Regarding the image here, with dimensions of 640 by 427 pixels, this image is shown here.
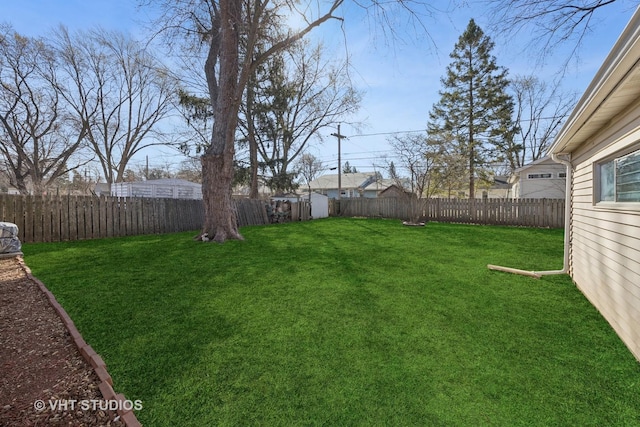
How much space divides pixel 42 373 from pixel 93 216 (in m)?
6.96

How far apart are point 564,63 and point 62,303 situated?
21.9ft

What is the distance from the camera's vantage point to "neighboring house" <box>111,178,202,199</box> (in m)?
14.5

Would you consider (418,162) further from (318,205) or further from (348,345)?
(348,345)

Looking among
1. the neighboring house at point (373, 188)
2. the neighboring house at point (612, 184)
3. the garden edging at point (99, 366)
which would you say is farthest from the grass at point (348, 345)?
the neighboring house at point (373, 188)

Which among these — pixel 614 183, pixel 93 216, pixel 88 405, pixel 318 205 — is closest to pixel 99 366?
pixel 88 405

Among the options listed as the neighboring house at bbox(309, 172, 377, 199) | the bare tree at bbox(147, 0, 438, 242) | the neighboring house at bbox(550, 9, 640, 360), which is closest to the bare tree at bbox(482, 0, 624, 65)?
the neighboring house at bbox(550, 9, 640, 360)

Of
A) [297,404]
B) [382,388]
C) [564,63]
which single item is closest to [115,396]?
[297,404]

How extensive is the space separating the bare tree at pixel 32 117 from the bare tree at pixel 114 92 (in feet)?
2.67

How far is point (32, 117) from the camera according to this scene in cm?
1561

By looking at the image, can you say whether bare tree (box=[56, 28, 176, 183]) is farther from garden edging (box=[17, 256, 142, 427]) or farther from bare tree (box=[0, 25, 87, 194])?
garden edging (box=[17, 256, 142, 427])

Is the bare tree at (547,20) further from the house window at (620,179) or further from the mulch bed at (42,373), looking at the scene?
the mulch bed at (42,373)

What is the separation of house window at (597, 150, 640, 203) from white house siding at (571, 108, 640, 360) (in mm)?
97

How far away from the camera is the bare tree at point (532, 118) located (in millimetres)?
19453

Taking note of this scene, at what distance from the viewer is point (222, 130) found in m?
6.88
